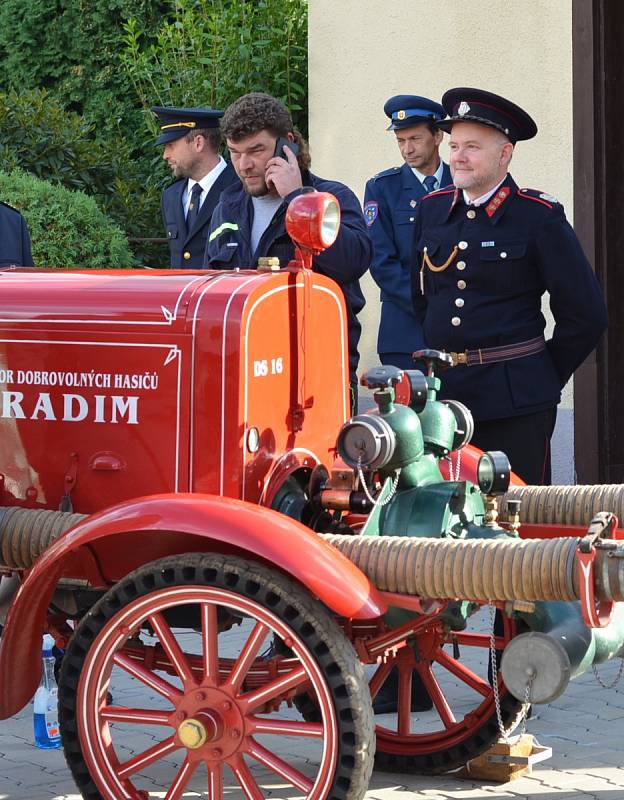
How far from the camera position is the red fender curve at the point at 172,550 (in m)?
3.47

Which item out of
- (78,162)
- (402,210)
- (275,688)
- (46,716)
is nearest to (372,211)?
(402,210)

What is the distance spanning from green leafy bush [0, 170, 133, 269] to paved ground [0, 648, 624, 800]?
451cm

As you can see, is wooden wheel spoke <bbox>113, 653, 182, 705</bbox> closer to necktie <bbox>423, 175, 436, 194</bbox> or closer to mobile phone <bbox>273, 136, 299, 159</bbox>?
mobile phone <bbox>273, 136, 299, 159</bbox>

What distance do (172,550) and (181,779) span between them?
58 cm

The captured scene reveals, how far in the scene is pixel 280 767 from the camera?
11.7 feet

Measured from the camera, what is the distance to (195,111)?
712 centimetres

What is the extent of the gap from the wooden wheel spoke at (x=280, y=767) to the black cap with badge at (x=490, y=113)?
232 cm

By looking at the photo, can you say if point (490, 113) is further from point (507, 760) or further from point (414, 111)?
point (507, 760)

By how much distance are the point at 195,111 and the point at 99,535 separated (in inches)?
153

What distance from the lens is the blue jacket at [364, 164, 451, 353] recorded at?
674 centimetres

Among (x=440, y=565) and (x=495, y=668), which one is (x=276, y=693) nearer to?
(x=440, y=565)

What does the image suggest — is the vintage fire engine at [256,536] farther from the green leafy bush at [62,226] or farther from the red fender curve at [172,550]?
the green leafy bush at [62,226]

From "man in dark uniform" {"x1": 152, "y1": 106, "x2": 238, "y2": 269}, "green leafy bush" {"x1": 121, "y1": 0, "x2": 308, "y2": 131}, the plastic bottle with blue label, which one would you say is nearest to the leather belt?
the plastic bottle with blue label

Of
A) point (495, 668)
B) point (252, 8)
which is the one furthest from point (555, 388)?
point (252, 8)
